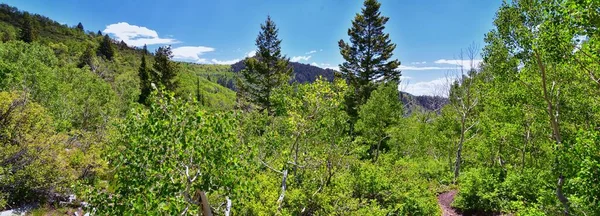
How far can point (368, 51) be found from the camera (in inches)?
1522

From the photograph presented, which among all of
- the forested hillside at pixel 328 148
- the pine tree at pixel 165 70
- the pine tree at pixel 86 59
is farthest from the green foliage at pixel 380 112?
the pine tree at pixel 86 59

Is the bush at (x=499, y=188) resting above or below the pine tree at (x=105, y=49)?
below

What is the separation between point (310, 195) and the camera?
1448 centimetres

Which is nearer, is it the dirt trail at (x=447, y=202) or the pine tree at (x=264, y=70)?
the dirt trail at (x=447, y=202)

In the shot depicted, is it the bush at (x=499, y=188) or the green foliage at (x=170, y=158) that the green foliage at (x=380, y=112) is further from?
the green foliage at (x=170, y=158)

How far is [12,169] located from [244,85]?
2378 centimetres

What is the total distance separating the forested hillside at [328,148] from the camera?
6.42 meters

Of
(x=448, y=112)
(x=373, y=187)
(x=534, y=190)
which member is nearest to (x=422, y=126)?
(x=448, y=112)

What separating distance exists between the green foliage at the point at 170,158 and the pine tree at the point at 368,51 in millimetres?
32338

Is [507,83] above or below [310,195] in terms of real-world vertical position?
above

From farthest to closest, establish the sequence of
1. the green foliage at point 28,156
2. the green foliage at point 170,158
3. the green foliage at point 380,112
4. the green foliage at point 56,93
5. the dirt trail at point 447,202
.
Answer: the green foliage at point 56,93
the green foliage at point 380,112
the dirt trail at point 447,202
the green foliage at point 28,156
the green foliage at point 170,158

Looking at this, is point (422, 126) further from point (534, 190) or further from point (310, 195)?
point (310, 195)

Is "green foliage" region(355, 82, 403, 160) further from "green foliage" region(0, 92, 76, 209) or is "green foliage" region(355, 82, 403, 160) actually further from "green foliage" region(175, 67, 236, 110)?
"green foliage" region(0, 92, 76, 209)

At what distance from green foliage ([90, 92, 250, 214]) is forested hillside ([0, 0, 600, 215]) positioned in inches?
1.1
